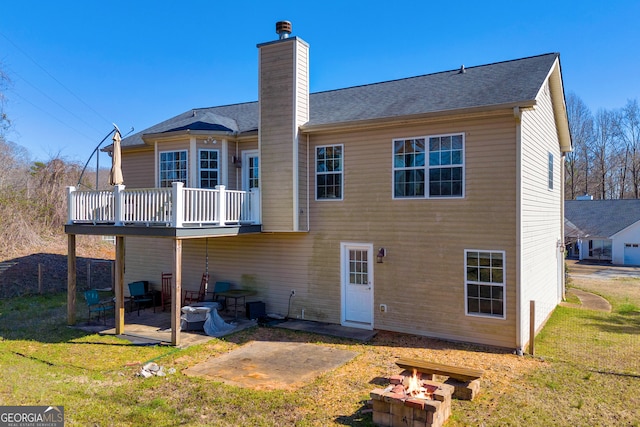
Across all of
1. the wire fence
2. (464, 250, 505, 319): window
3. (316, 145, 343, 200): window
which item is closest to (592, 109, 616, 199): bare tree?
(464, 250, 505, 319): window

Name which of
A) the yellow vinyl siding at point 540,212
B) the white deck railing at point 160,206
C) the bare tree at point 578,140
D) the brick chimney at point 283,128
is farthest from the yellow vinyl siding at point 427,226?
the bare tree at point 578,140

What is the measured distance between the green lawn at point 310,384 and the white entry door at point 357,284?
82cm

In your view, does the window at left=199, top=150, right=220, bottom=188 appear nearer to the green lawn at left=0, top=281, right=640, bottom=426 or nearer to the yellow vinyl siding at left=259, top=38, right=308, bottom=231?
the yellow vinyl siding at left=259, top=38, right=308, bottom=231

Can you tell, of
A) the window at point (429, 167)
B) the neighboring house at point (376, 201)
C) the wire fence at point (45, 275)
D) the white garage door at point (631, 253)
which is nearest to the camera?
the neighboring house at point (376, 201)

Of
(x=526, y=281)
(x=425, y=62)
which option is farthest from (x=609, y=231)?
(x=526, y=281)

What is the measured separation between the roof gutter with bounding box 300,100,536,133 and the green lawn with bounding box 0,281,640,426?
5025 millimetres

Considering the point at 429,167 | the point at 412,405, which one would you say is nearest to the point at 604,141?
the point at 429,167

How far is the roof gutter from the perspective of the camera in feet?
28.3

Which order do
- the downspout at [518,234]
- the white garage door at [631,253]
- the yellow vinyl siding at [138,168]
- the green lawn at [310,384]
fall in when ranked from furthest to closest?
the white garage door at [631,253], the yellow vinyl siding at [138,168], the downspout at [518,234], the green lawn at [310,384]

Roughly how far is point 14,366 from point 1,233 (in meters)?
14.6

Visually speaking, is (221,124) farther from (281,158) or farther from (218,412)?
(218,412)

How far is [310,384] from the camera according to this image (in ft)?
22.7

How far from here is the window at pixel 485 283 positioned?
900 cm

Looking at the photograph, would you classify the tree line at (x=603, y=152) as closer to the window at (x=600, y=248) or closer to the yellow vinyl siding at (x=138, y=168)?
the window at (x=600, y=248)
